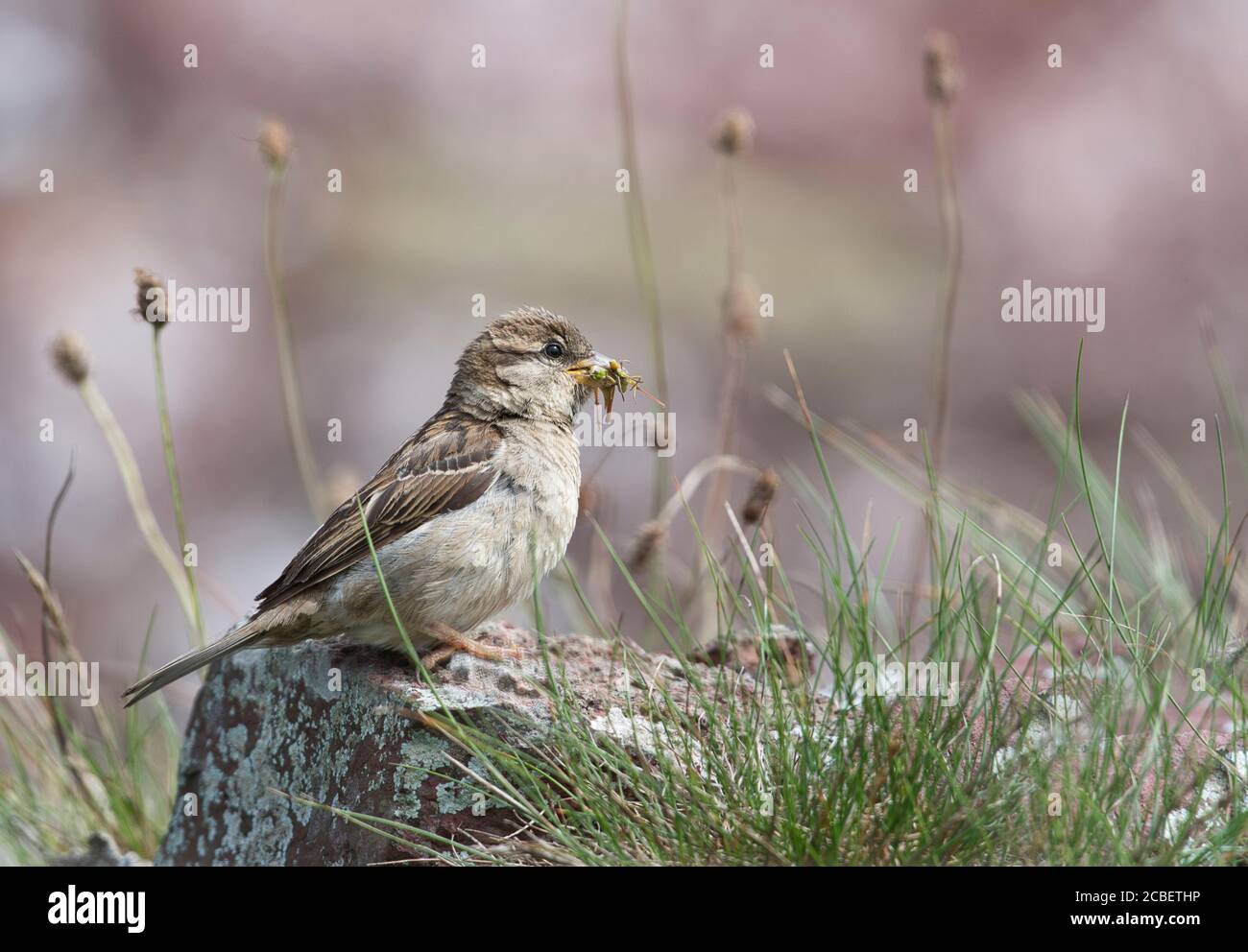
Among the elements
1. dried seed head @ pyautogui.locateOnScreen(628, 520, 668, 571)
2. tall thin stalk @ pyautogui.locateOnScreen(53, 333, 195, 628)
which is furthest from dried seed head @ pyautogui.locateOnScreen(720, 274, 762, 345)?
tall thin stalk @ pyautogui.locateOnScreen(53, 333, 195, 628)

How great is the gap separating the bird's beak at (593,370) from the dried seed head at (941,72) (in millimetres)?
1894

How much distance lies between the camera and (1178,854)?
2.97 meters

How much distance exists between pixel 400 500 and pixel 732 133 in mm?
2256

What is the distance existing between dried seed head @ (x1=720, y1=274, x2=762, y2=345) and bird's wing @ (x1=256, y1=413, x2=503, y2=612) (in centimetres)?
148

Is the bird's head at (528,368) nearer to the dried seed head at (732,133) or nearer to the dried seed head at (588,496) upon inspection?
the dried seed head at (588,496)

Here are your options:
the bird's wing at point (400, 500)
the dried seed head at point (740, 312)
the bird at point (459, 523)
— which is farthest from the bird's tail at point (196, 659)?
the dried seed head at point (740, 312)

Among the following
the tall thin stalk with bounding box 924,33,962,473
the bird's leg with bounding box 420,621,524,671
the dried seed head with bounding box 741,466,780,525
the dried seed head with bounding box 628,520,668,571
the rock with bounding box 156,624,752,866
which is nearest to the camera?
the rock with bounding box 156,624,752,866

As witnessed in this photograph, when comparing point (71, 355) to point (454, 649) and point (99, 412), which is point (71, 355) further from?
point (454, 649)

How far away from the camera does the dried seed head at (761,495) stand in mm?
3984

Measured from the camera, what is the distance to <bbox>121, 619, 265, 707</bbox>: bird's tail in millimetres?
4043

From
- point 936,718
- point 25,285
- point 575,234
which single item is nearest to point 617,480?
point 575,234

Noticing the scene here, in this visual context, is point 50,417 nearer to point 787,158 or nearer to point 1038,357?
point 787,158

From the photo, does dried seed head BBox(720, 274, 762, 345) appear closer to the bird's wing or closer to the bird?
the bird

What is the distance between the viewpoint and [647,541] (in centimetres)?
442
